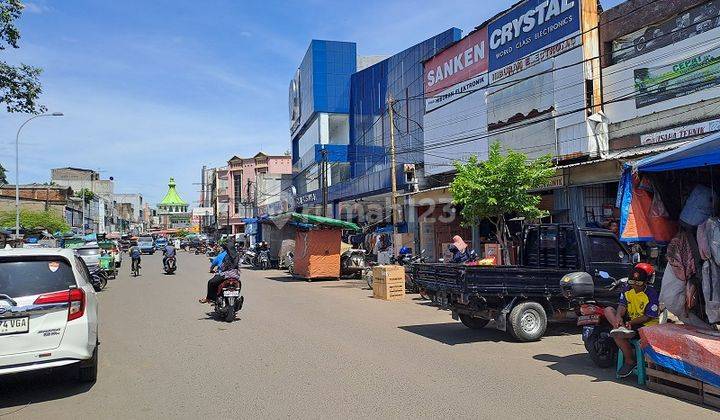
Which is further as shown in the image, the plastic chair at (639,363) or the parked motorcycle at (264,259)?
the parked motorcycle at (264,259)

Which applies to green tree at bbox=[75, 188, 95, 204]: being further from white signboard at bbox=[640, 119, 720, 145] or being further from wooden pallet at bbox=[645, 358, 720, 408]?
wooden pallet at bbox=[645, 358, 720, 408]

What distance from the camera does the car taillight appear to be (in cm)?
589

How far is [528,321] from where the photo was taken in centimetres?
894

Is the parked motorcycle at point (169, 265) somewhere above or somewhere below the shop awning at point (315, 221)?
below

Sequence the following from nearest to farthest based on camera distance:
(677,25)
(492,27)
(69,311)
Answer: (69,311)
(677,25)
(492,27)

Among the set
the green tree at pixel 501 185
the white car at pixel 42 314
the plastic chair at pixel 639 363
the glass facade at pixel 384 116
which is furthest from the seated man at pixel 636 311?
the glass facade at pixel 384 116

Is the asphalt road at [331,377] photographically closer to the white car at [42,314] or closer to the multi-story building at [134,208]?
the white car at [42,314]

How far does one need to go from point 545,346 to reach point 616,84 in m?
12.9

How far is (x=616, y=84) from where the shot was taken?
1836 cm

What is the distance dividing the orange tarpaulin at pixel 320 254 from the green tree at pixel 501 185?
6.51 m

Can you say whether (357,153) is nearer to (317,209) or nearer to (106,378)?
(317,209)

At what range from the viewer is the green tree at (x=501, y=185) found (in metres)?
17.2

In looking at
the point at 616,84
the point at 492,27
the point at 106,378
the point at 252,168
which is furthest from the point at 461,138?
the point at 252,168

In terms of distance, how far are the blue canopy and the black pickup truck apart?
10.2 feet
